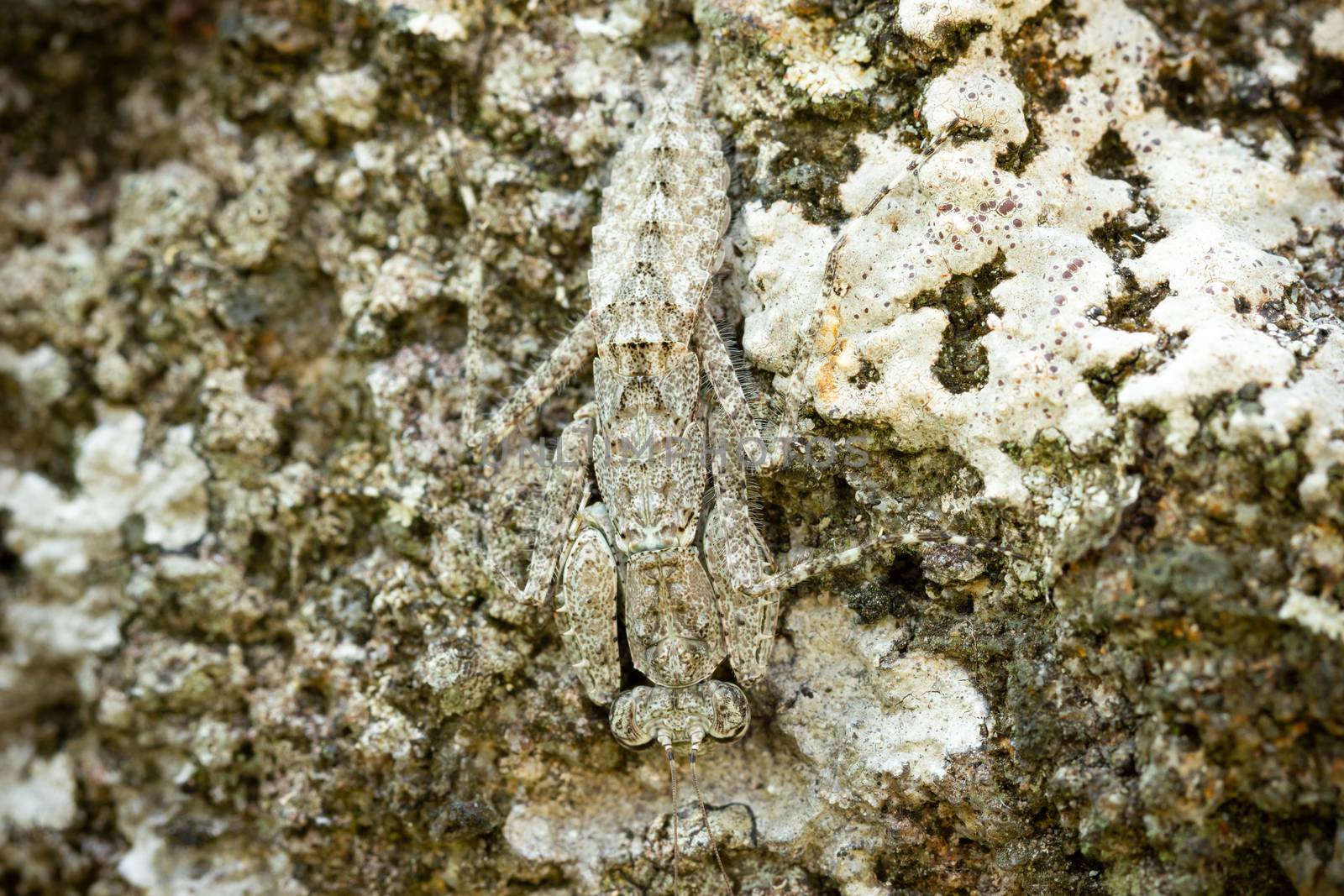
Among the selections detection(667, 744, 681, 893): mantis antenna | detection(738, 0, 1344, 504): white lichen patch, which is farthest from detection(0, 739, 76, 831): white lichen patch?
detection(738, 0, 1344, 504): white lichen patch

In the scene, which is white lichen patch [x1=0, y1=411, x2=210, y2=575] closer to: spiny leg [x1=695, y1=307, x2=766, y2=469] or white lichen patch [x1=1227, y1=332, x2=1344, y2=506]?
spiny leg [x1=695, y1=307, x2=766, y2=469]

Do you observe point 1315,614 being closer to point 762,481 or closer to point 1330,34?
point 762,481

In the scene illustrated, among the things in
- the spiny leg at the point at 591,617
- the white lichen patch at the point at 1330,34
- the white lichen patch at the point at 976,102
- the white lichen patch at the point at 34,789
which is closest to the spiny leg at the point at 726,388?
the spiny leg at the point at 591,617

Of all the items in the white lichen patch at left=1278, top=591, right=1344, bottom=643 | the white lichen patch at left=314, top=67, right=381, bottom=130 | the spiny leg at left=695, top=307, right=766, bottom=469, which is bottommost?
the white lichen patch at left=1278, top=591, right=1344, bottom=643

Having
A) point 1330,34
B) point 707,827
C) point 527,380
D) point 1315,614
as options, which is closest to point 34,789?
point 527,380

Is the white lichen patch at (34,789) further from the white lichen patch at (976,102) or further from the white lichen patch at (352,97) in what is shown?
the white lichen patch at (976,102)
